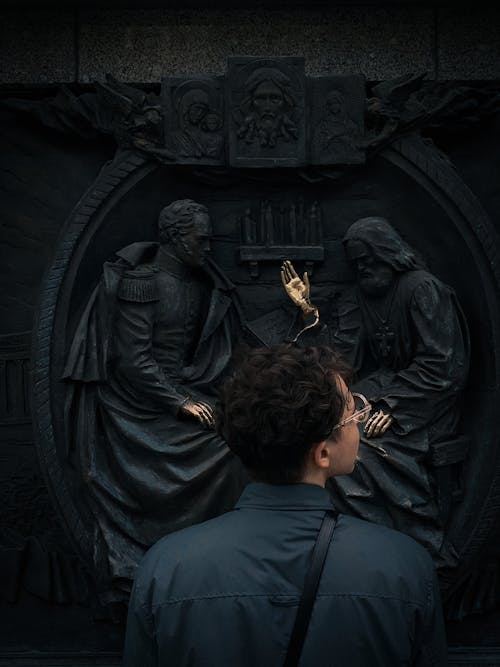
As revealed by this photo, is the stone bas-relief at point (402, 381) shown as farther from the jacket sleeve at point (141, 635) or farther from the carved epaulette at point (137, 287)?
the jacket sleeve at point (141, 635)

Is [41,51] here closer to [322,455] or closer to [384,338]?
[384,338]

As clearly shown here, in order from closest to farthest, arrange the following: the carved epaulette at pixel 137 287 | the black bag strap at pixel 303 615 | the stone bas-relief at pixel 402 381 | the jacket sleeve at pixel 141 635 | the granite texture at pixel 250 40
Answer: the black bag strap at pixel 303 615, the jacket sleeve at pixel 141 635, the stone bas-relief at pixel 402 381, the carved epaulette at pixel 137 287, the granite texture at pixel 250 40

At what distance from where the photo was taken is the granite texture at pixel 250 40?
6207 mm

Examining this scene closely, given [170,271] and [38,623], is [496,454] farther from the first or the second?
[38,623]

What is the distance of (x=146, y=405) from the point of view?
19.5 feet

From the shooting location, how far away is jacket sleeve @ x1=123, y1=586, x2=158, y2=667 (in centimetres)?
283

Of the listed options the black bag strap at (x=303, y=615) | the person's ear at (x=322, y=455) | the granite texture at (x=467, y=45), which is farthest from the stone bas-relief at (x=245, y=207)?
the black bag strap at (x=303, y=615)

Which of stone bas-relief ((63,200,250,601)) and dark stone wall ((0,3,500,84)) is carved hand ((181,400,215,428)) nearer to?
stone bas-relief ((63,200,250,601))

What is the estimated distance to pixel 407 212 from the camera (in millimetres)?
6074

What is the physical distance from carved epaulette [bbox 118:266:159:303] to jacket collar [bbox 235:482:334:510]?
314 cm

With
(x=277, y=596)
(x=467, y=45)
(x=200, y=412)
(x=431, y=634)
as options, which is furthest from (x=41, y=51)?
(x=431, y=634)

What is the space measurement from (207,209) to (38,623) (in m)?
2.41

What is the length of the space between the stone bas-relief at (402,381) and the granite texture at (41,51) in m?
1.67

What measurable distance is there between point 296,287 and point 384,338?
1.73 ft
